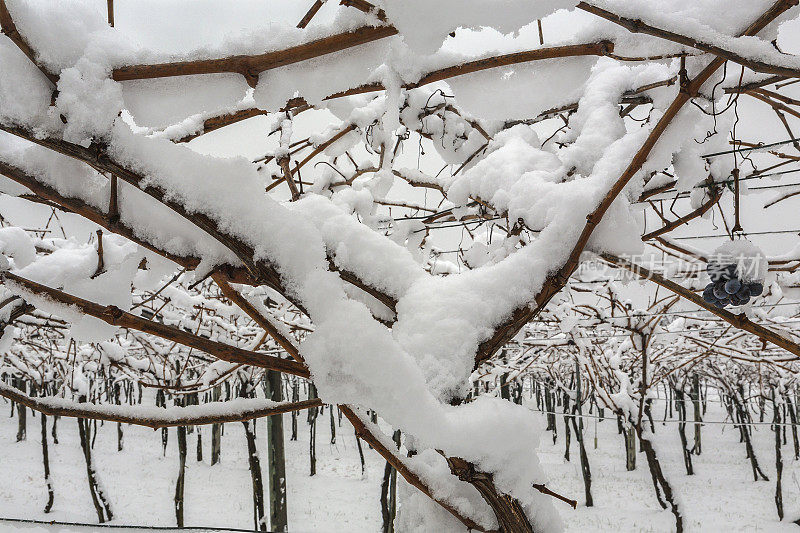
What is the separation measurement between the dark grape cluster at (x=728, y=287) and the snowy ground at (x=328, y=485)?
7.81 m

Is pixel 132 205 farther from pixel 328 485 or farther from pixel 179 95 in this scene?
pixel 328 485

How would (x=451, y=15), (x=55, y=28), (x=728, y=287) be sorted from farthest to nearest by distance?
1. (x=728, y=287)
2. (x=55, y=28)
3. (x=451, y=15)

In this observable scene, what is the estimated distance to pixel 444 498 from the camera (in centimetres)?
75

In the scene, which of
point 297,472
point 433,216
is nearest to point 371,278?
point 433,216

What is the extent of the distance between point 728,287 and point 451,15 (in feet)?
5.64

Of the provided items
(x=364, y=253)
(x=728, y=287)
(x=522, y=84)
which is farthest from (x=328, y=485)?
(x=522, y=84)

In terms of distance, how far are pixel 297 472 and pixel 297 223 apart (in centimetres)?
1691

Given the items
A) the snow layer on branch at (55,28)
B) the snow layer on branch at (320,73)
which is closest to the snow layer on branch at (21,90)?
the snow layer on branch at (55,28)

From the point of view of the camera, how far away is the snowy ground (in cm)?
1163

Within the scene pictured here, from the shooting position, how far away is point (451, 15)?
1.63 feet

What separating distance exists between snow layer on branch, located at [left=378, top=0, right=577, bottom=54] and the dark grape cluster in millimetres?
1644

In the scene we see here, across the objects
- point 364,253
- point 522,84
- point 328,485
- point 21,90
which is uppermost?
point 522,84

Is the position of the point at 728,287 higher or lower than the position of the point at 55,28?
lower

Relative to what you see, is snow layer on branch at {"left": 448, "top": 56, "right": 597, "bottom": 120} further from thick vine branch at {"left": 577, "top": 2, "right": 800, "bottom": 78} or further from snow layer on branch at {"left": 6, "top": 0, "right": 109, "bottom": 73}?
snow layer on branch at {"left": 6, "top": 0, "right": 109, "bottom": 73}
